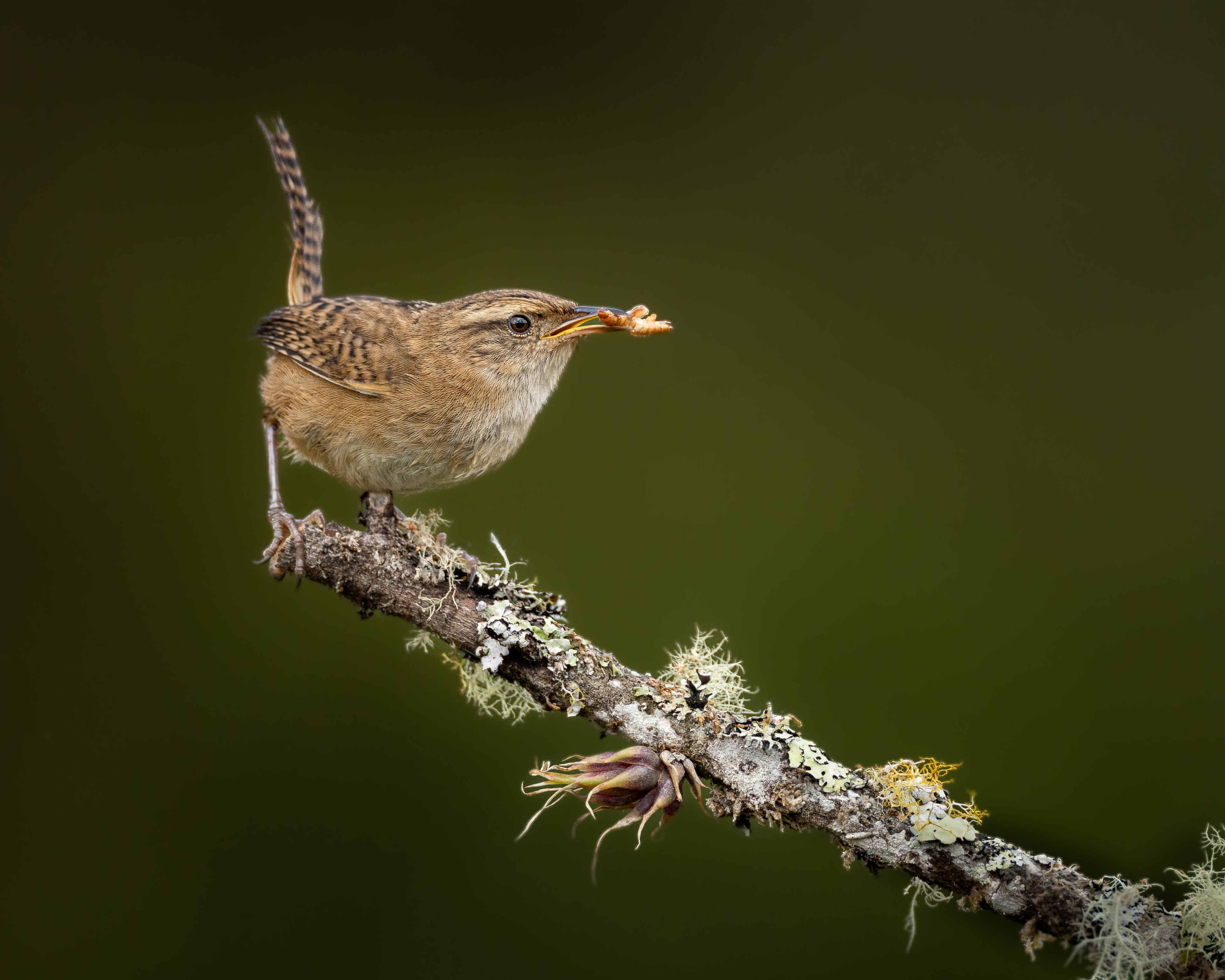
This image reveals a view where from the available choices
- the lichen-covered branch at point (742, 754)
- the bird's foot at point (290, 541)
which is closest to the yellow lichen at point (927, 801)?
the lichen-covered branch at point (742, 754)

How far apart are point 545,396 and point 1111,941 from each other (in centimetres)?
197

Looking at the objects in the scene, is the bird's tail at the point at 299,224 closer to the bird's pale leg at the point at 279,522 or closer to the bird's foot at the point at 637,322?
the bird's pale leg at the point at 279,522

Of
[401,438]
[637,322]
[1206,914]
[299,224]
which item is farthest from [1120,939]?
[299,224]

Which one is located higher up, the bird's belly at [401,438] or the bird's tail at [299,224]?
the bird's tail at [299,224]

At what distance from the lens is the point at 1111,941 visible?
1.51 m

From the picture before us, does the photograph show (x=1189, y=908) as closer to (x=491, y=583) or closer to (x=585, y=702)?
(x=585, y=702)

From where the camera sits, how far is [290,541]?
2268 mm

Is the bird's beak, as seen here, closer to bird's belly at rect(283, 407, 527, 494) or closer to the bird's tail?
bird's belly at rect(283, 407, 527, 494)

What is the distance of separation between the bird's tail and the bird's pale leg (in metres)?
0.69

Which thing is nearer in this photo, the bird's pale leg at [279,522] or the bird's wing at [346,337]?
the bird's pale leg at [279,522]

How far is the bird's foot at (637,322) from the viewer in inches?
93.2

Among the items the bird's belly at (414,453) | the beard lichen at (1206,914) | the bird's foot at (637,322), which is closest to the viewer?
the beard lichen at (1206,914)

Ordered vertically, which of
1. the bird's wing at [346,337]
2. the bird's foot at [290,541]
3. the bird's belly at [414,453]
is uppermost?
the bird's wing at [346,337]

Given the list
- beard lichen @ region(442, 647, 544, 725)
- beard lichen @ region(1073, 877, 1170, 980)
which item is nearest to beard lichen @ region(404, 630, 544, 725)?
beard lichen @ region(442, 647, 544, 725)
